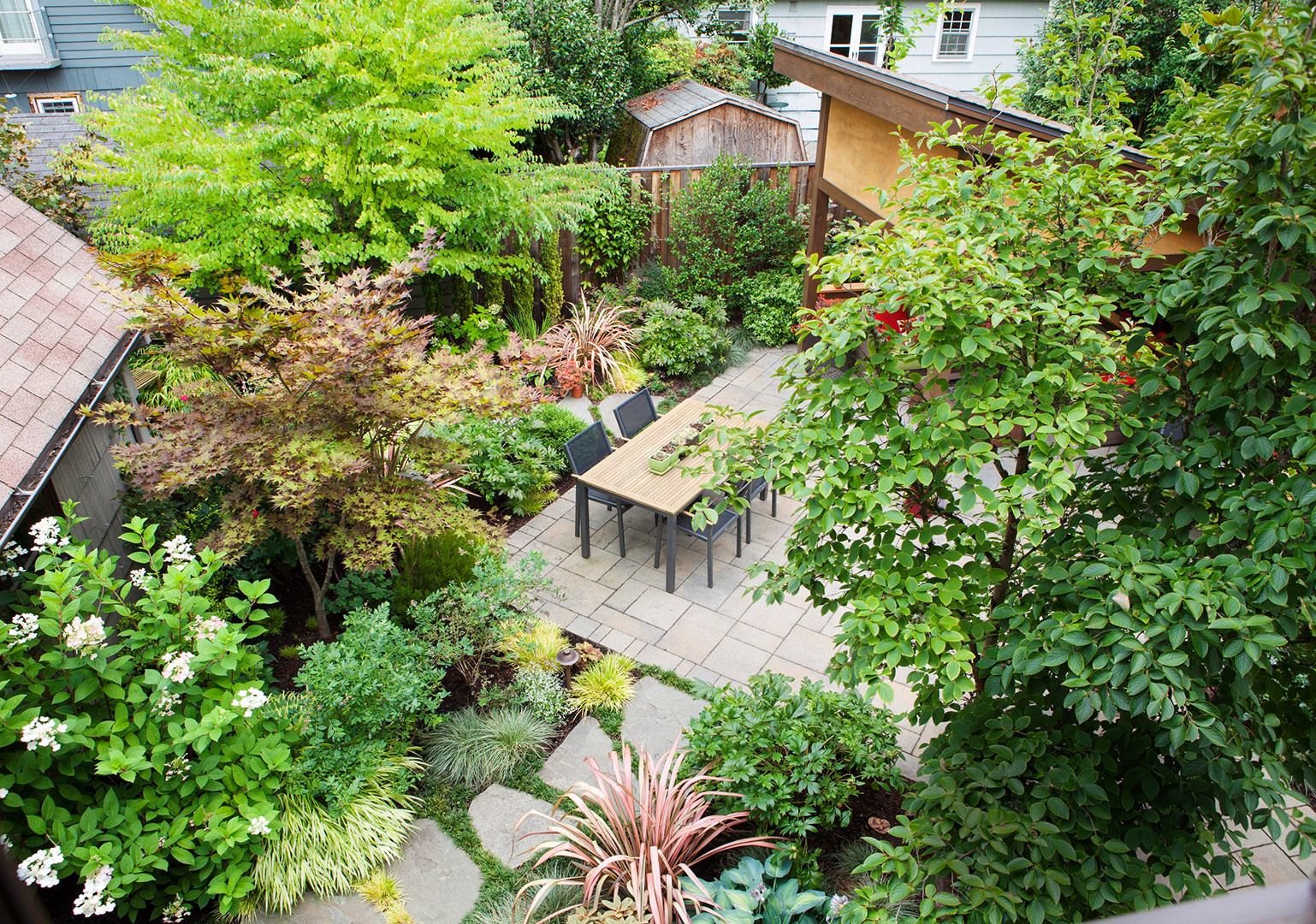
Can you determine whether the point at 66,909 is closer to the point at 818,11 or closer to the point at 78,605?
the point at 78,605

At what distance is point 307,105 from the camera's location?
256 inches

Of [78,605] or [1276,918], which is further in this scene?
[78,605]

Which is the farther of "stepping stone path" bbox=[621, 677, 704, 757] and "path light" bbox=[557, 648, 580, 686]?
"path light" bbox=[557, 648, 580, 686]

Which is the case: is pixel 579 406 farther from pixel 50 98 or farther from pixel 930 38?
pixel 930 38

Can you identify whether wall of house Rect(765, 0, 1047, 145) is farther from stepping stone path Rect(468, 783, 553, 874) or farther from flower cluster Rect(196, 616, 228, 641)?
flower cluster Rect(196, 616, 228, 641)

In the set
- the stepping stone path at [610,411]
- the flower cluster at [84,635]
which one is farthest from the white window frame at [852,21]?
the flower cluster at [84,635]

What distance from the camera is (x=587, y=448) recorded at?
662 cm

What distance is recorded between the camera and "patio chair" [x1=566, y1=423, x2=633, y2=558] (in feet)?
21.2

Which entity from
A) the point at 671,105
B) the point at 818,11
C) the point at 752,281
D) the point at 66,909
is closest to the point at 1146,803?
the point at 66,909

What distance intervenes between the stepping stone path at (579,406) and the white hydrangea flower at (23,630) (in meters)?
5.08

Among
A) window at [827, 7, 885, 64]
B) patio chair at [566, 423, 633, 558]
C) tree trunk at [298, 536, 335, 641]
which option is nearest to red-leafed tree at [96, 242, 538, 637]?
tree trunk at [298, 536, 335, 641]

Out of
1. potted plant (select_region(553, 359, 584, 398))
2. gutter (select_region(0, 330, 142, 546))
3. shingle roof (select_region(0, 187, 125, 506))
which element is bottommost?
potted plant (select_region(553, 359, 584, 398))

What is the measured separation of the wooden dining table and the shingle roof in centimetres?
324

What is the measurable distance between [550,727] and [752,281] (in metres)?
6.93
